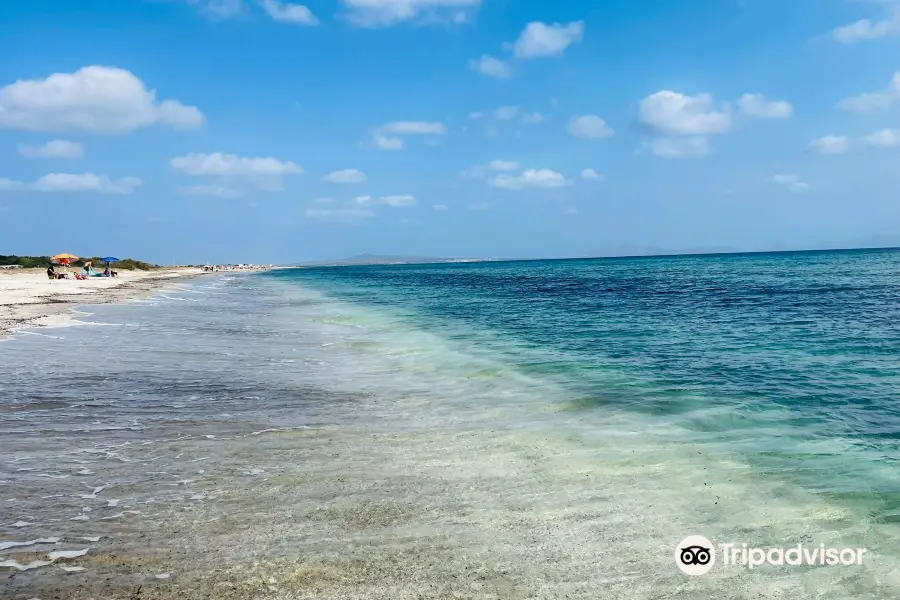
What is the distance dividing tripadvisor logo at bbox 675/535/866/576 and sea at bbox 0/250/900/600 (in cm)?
6

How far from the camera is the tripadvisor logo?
5.04 meters

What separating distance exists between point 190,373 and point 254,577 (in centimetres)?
1017

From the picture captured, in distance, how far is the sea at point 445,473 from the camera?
4.78 meters

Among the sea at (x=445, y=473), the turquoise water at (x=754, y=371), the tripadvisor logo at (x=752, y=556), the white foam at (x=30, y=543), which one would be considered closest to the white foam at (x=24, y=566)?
the sea at (x=445, y=473)

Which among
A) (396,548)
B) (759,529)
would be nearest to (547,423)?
(759,529)

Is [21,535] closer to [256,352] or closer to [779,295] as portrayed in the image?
[256,352]

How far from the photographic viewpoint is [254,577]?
15.3 feet

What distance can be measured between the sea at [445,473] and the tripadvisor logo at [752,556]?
0.06 metres

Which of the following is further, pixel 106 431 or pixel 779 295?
pixel 779 295

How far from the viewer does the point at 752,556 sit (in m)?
5.17

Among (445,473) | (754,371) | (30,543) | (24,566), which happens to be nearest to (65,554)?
(24,566)

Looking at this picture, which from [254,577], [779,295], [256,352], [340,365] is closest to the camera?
[254,577]

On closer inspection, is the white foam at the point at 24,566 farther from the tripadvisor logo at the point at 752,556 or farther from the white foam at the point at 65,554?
the tripadvisor logo at the point at 752,556

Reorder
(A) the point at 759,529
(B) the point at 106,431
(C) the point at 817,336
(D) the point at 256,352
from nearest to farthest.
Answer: (A) the point at 759,529, (B) the point at 106,431, (D) the point at 256,352, (C) the point at 817,336
